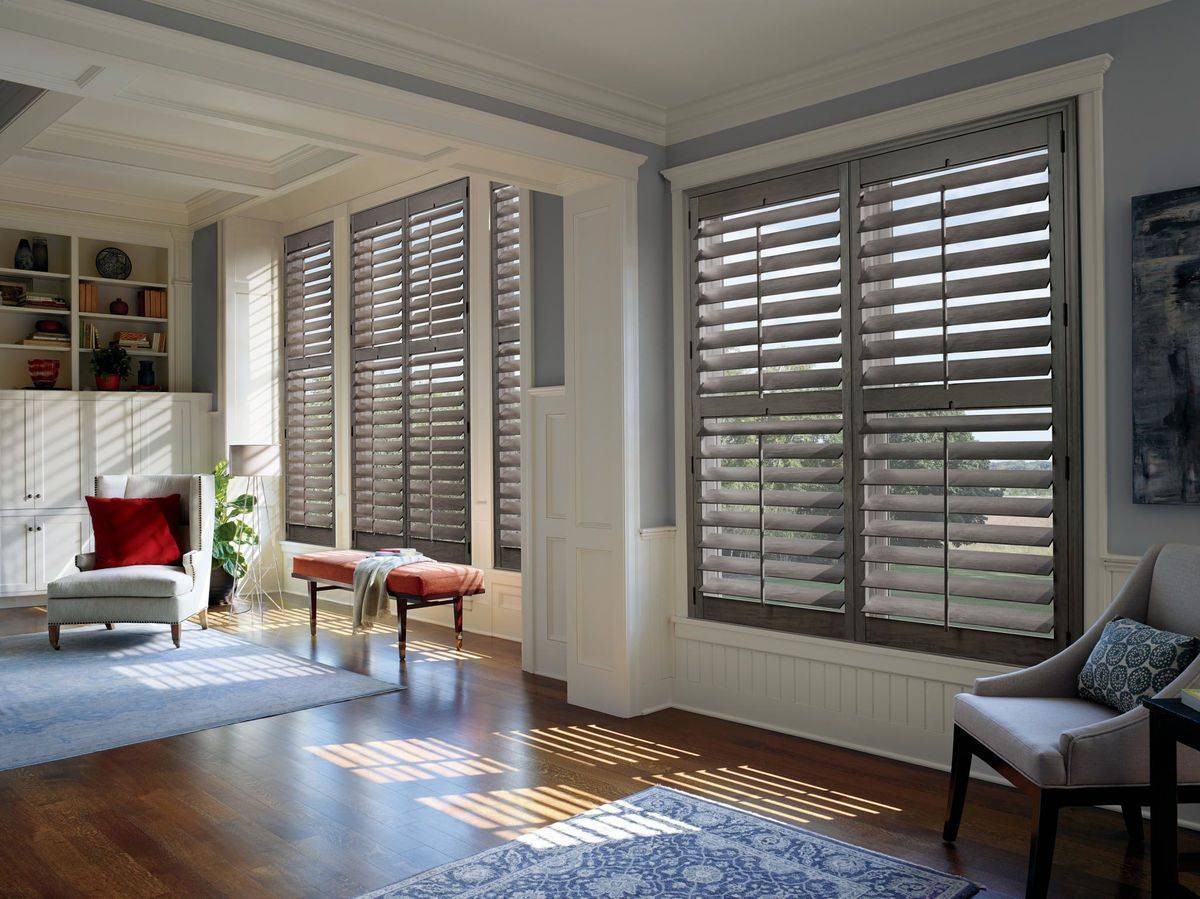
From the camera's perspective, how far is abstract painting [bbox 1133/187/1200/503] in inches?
125

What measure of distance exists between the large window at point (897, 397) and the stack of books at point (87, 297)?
5982 mm

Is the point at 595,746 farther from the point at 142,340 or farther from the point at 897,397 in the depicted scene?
the point at 142,340

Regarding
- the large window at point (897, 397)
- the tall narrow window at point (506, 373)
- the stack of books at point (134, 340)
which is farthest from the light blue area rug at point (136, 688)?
the stack of books at point (134, 340)

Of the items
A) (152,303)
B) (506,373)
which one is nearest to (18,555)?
(152,303)

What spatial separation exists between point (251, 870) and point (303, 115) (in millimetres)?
2686

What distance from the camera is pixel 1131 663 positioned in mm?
2789

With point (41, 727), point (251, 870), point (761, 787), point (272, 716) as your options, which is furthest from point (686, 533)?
point (41, 727)

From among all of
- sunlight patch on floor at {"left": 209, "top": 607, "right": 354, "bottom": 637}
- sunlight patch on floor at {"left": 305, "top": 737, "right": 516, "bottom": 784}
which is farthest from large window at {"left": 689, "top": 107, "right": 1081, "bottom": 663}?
sunlight patch on floor at {"left": 209, "top": 607, "right": 354, "bottom": 637}

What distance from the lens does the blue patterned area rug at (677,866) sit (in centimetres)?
272

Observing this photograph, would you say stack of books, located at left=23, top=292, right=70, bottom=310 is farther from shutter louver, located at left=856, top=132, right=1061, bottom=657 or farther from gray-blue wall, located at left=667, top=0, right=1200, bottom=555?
gray-blue wall, located at left=667, top=0, right=1200, bottom=555

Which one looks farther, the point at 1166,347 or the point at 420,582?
the point at 420,582

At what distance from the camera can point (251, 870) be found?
2.90m

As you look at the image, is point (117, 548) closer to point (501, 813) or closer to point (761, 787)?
point (501, 813)

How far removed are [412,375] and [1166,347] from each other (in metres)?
5.02
